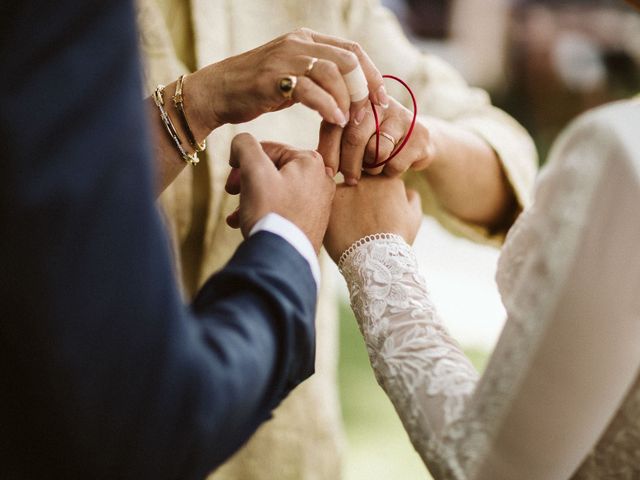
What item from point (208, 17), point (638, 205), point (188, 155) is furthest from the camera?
point (208, 17)

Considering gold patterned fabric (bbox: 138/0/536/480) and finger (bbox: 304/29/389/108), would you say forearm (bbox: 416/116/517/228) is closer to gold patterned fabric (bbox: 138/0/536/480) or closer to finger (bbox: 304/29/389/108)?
gold patterned fabric (bbox: 138/0/536/480)

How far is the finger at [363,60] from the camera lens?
87 cm

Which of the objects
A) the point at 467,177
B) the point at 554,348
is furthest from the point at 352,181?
the point at 554,348

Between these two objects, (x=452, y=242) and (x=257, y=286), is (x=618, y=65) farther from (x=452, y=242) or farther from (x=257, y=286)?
(x=257, y=286)

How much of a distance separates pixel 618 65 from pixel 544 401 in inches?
223

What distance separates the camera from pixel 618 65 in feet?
18.6

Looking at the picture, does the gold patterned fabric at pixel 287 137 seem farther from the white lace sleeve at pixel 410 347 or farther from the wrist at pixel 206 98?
the white lace sleeve at pixel 410 347

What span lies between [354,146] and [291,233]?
29 centimetres

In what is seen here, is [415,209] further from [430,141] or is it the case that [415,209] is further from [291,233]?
[291,233]

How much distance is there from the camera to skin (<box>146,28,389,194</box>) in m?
0.80

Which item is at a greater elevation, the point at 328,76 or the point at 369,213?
the point at 328,76

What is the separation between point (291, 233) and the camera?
2.14 ft

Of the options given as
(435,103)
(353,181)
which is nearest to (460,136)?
(435,103)

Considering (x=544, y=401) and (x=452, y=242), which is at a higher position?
(x=544, y=401)
